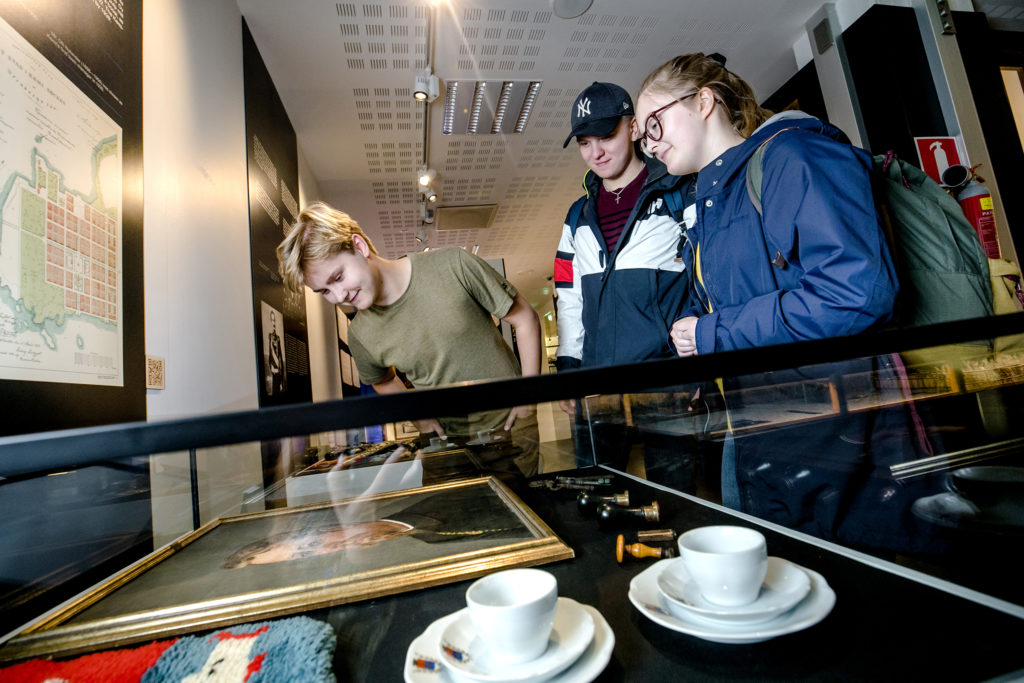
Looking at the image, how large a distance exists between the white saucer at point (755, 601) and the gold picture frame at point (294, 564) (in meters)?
A: 0.19

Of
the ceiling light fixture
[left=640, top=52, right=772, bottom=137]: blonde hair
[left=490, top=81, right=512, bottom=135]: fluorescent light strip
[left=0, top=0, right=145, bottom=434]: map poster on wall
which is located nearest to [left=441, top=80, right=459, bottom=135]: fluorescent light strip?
the ceiling light fixture

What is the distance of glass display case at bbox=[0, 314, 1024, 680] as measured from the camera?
0.43m

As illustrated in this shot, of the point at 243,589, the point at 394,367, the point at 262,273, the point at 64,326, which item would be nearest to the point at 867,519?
the point at 243,589

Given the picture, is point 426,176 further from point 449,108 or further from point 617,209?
point 617,209

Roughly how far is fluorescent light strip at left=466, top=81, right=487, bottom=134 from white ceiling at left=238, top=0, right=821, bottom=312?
117 millimetres

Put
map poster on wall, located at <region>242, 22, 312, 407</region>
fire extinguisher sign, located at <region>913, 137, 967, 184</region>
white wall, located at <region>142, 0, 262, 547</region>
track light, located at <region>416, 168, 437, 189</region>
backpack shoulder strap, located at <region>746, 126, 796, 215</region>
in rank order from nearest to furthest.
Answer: backpack shoulder strap, located at <region>746, 126, 796, 215</region>, white wall, located at <region>142, 0, 262, 547</region>, map poster on wall, located at <region>242, 22, 312, 407</region>, fire extinguisher sign, located at <region>913, 137, 967, 184</region>, track light, located at <region>416, 168, 437, 189</region>

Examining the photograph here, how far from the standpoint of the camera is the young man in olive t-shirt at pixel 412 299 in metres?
1.74

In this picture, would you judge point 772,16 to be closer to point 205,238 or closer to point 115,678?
point 205,238

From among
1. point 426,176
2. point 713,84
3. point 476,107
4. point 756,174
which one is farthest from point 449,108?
point 756,174

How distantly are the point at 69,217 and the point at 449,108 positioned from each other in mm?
3223

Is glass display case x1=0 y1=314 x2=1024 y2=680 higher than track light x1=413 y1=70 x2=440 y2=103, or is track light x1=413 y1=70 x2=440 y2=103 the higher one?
track light x1=413 y1=70 x2=440 y2=103

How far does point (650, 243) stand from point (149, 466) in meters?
1.38

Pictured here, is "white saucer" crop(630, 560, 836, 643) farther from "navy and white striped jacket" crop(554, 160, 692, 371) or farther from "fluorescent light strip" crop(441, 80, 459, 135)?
"fluorescent light strip" crop(441, 80, 459, 135)

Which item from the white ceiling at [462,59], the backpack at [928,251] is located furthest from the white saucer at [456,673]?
the white ceiling at [462,59]
